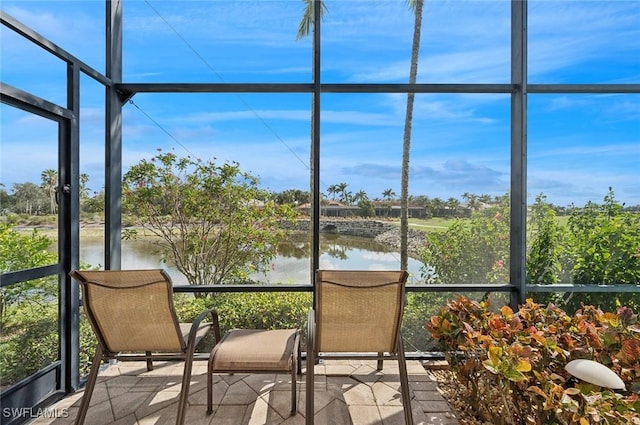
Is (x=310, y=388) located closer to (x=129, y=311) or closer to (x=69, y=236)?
(x=129, y=311)

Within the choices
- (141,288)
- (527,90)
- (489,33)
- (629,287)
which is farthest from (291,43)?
(629,287)

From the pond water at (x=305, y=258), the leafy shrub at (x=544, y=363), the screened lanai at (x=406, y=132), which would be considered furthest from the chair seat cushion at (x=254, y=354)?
the leafy shrub at (x=544, y=363)

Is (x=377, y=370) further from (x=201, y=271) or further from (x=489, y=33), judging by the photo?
(x=489, y=33)

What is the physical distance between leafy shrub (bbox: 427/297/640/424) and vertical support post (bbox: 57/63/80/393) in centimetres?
291

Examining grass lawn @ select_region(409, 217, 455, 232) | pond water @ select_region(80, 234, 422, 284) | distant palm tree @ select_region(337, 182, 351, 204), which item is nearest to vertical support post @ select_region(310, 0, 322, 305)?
pond water @ select_region(80, 234, 422, 284)

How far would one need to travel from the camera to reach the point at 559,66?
325 centimetres

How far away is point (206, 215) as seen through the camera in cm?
330

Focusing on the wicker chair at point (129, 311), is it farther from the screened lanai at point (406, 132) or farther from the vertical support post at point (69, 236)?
the screened lanai at point (406, 132)

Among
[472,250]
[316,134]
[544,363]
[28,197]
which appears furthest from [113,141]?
[544,363]

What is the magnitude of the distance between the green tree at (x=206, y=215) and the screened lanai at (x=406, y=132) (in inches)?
2.5

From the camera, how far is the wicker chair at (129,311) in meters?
2.09

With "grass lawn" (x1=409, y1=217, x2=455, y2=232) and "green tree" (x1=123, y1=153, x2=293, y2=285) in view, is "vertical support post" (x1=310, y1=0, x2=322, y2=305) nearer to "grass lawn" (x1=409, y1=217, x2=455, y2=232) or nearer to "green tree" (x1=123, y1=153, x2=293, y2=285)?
"green tree" (x1=123, y1=153, x2=293, y2=285)

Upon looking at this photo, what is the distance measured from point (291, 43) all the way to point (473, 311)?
9.75 ft

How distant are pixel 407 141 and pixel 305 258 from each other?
1.56 m
